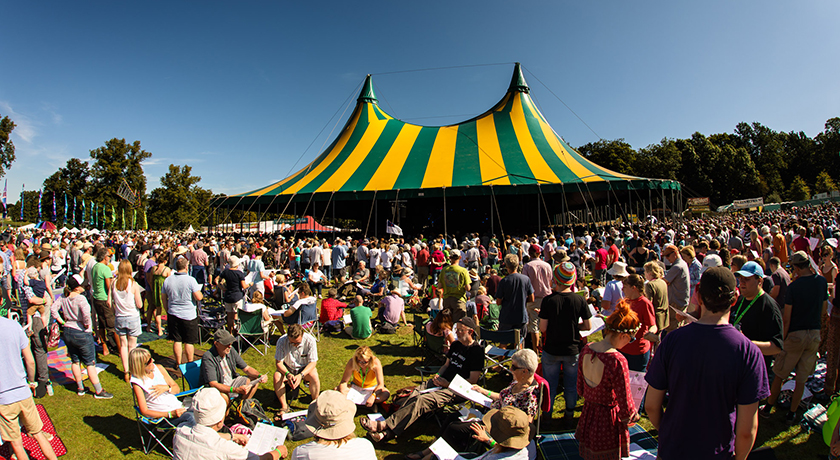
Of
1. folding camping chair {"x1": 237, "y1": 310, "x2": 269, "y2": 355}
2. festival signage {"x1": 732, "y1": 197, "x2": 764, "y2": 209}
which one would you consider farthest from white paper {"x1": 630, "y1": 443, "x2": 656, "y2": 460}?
festival signage {"x1": 732, "y1": 197, "x2": 764, "y2": 209}

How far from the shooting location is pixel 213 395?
2.46 m

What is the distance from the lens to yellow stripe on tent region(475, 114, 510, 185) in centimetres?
1341

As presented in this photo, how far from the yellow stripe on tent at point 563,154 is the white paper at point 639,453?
1107 centimetres

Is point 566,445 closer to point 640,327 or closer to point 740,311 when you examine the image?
point 640,327

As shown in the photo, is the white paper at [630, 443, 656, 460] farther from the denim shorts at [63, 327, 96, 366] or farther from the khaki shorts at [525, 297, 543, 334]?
the denim shorts at [63, 327, 96, 366]

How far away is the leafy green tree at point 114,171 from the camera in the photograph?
3266 centimetres

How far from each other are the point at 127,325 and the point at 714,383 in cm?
479

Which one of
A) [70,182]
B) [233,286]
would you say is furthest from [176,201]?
[233,286]

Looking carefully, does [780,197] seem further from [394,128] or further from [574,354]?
[574,354]

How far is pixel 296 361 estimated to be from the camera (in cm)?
368

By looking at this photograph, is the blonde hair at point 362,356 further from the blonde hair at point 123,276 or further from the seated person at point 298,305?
the blonde hair at point 123,276

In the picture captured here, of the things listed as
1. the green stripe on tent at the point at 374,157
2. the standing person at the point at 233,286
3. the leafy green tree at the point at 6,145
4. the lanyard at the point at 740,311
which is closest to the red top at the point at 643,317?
the lanyard at the point at 740,311

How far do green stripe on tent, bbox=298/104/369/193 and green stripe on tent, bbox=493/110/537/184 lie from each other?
19.1ft

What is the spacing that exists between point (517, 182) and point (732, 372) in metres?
11.8
